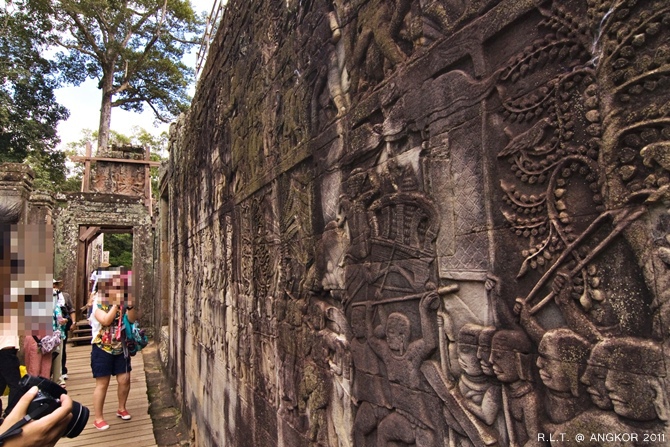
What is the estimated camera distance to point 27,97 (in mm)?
18125

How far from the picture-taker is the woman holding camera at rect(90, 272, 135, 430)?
16.5 ft

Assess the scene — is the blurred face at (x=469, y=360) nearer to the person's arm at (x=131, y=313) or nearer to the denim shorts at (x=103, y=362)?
the person's arm at (x=131, y=313)

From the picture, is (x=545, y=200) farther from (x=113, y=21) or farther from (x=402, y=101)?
(x=113, y=21)

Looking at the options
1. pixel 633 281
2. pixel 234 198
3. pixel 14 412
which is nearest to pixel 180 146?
pixel 234 198

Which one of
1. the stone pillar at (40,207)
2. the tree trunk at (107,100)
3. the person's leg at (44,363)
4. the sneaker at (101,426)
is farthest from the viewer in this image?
the tree trunk at (107,100)

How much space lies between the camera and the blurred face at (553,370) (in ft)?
3.65

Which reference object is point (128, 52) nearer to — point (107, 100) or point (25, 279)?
point (107, 100)

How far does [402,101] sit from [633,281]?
1091mm

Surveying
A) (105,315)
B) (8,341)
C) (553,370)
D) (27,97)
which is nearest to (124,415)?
(105,315)

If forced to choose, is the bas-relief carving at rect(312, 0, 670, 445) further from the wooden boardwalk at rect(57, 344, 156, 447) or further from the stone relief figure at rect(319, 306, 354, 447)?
the wooden boardwalk at rect(57, 344, 156, 447)

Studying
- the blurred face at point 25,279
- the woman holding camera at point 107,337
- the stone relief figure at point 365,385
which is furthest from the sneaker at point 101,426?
the stone relief figure at point 365,385

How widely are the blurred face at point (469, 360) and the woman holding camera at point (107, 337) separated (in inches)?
189

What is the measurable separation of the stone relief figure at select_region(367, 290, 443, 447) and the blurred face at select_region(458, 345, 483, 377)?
Answer: 0.14m

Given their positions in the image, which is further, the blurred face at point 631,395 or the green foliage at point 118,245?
the green foliage at point 118,245
